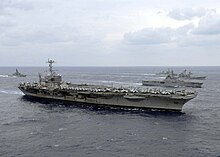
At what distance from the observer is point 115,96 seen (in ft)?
214

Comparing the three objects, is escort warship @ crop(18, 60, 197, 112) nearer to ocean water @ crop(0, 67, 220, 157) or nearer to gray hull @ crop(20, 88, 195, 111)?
gray hull @ crop(20, 88, 195, 111)

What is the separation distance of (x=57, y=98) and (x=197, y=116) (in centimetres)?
3263

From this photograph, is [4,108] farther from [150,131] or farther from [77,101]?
[150,131]

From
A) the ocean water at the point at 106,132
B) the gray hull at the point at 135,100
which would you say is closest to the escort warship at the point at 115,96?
the gray hull at the point at 135,100

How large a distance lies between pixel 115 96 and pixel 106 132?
67.8 ft

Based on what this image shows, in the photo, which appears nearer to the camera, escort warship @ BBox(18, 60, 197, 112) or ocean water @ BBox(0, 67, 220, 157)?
ocean water @ BBox(0, 67, 220, 157)

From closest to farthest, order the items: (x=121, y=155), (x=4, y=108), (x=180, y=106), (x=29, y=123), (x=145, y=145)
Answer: (x=121, y=155)
(x=145, y=145)
(x=29, y=123)
(x=180, y=106)
(x=4, y=108)

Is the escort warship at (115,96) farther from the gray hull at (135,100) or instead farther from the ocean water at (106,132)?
the ocean water at (106,132)

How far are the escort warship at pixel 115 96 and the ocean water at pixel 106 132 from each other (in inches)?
98.0

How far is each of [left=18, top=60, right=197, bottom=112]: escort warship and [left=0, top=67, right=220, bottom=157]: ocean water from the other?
2489mm

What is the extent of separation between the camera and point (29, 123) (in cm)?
5078

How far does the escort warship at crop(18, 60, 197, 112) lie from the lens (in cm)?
6050

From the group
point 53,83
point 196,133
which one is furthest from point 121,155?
point 53,83

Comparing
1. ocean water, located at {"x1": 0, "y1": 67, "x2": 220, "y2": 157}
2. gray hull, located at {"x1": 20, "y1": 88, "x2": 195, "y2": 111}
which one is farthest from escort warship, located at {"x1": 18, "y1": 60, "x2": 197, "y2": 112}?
ocean water, located at {"x1": 0, "y1": 67, "x2": 220, "y2": 157}
